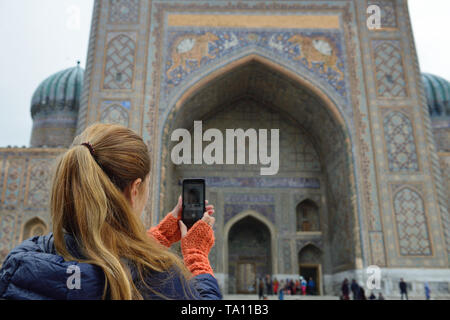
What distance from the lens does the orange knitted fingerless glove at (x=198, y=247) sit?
0.74m

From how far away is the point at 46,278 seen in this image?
1.88 feet

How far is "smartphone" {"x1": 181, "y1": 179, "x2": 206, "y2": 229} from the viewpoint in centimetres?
92

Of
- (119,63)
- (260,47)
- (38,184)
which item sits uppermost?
(260,47)

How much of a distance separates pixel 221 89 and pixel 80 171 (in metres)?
9.17

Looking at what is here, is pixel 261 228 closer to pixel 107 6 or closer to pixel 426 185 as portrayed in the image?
pixel 426 185

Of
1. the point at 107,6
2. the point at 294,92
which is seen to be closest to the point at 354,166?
the point at 294,92

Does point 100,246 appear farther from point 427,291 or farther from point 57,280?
point 427,291

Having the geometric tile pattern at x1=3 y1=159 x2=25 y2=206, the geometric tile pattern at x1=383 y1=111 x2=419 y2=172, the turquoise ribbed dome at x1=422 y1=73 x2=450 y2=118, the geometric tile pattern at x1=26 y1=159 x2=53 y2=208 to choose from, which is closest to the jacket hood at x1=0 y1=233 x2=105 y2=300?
the geometric tile pattern at x1=383 y1=111 x2=419 y2=172

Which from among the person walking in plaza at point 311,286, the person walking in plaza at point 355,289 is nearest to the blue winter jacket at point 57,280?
the person walking in plaza at point 355,289

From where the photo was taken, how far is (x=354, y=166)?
820 cm

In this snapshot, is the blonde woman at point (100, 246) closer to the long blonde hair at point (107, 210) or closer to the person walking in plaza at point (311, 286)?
the long blonde hair at point (107, 210)

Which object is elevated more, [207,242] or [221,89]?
[221,89]

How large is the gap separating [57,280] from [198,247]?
0.96ft

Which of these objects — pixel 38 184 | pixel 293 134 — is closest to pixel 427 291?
pixel 293 134
